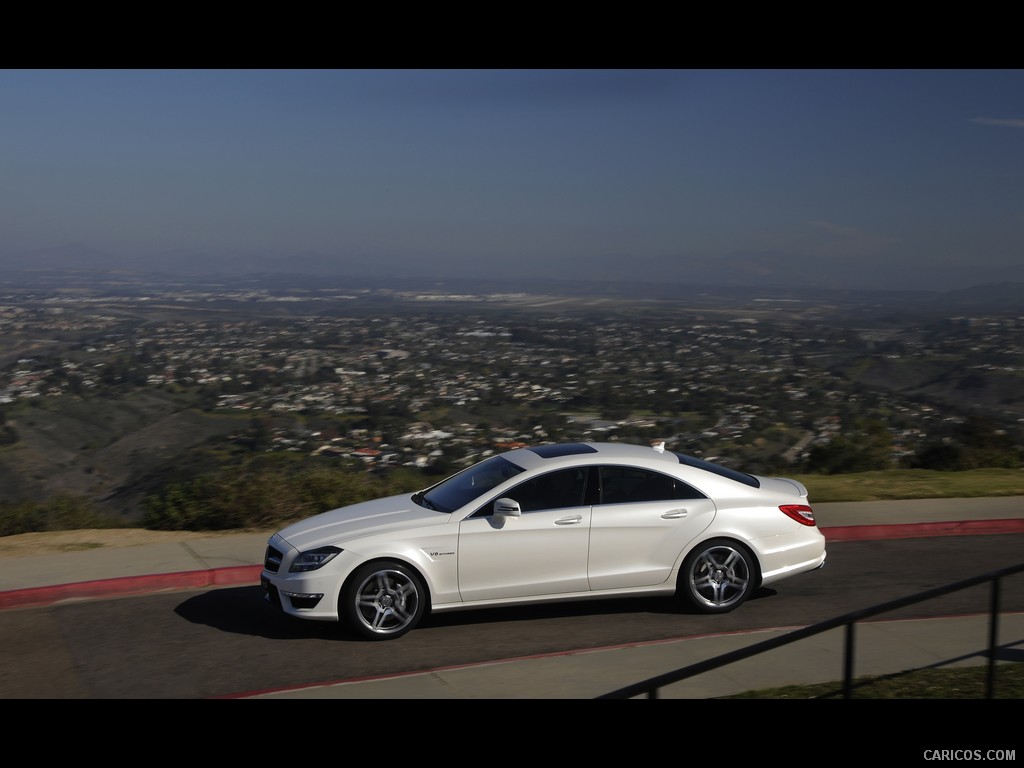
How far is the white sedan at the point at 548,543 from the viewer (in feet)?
25.8

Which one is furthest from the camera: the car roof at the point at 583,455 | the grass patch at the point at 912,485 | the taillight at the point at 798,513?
the grass patch at the point at 912,485

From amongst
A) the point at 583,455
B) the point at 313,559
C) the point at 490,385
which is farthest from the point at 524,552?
the point at 490,385

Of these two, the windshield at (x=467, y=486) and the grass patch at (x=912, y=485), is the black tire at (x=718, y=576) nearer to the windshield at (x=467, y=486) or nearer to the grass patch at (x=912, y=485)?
the windshield at (x=467, y=486)

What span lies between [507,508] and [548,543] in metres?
0.45

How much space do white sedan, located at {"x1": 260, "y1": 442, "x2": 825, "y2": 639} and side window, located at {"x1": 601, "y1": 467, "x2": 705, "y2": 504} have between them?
11 millimetres

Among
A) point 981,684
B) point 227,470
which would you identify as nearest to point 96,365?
point 227,470

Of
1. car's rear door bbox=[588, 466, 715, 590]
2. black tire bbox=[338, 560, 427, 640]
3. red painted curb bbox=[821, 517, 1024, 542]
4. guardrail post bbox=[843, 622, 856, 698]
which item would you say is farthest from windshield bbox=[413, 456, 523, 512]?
red painted curb bbox=[821, 517, 1024, 542]

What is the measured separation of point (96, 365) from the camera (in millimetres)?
33344

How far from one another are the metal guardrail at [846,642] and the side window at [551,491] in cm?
358

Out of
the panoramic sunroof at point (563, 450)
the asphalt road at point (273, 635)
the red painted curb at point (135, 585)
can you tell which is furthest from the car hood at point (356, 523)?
the red painted curb at point (135, 585)

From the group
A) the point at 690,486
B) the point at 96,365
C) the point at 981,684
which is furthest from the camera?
the point at 96,365

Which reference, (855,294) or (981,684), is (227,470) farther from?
(855,294)
